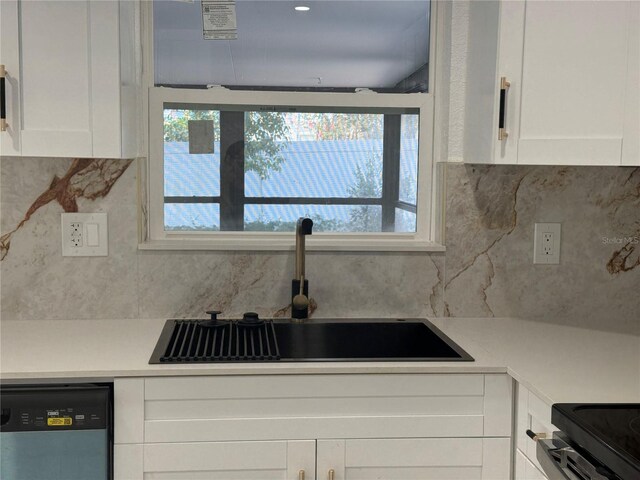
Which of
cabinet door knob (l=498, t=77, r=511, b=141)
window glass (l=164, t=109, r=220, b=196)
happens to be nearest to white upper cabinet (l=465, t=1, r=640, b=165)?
cabinet door knob (l=498, t=77, r=511, b=141)

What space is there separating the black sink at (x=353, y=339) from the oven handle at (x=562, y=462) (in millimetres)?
812

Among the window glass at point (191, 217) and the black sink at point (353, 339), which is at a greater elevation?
the window glass at point (191, 217)

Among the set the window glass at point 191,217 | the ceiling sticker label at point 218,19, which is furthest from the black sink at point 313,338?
the ceiling sticker label at point 218,19

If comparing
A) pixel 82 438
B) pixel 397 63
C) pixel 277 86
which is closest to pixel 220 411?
pixel 82 438

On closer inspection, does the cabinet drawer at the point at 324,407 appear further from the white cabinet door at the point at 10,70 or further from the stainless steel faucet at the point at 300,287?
the white cabinet door at the point at 10,70

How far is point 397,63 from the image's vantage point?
8.61 feet

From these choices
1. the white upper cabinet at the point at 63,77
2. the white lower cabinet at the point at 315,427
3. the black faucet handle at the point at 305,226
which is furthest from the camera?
the black faucet handle at the point at 305,226

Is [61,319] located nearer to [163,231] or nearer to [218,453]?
[163,231]

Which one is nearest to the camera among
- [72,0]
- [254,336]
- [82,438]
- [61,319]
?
[82,438]

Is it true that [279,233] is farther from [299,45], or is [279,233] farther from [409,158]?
[299,45]

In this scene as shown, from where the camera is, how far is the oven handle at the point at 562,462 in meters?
1.46

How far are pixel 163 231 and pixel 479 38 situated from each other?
3.90 feet

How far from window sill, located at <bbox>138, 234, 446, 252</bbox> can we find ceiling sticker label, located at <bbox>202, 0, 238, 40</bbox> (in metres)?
0.67

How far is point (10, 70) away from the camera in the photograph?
207 cm
